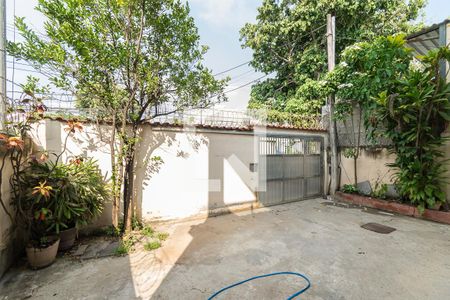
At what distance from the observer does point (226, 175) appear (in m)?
4.53

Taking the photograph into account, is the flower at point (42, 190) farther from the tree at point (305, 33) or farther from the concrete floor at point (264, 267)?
the tree at point (305, 33)

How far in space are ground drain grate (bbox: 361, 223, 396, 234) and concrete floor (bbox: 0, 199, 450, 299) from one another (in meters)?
0.15

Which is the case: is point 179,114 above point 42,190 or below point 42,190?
above

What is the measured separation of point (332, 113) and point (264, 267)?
4847mm

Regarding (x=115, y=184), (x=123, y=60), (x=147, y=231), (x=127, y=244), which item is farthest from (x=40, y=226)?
(x=123, y=60)

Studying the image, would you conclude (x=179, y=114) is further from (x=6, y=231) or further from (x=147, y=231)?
(x=6, y=231)

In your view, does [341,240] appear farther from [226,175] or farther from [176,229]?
[176,229]

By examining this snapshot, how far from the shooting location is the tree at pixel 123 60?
2562 millimetres

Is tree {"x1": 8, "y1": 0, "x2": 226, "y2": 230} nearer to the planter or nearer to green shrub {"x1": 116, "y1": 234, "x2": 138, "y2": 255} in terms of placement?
green shrub {"x1": 116, "y1": 234, "x2": 138, "y2": 255}

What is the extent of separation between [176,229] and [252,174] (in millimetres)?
2197

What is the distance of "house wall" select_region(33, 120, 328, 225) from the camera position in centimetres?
326

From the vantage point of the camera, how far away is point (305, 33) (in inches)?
323

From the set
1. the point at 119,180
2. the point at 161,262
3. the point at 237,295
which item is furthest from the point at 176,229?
the point at 237,295

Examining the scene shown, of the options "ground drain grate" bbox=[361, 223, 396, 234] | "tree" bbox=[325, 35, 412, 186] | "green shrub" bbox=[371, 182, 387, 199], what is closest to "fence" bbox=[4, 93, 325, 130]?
"tree" bbox=[325, 35, 412, 186]
